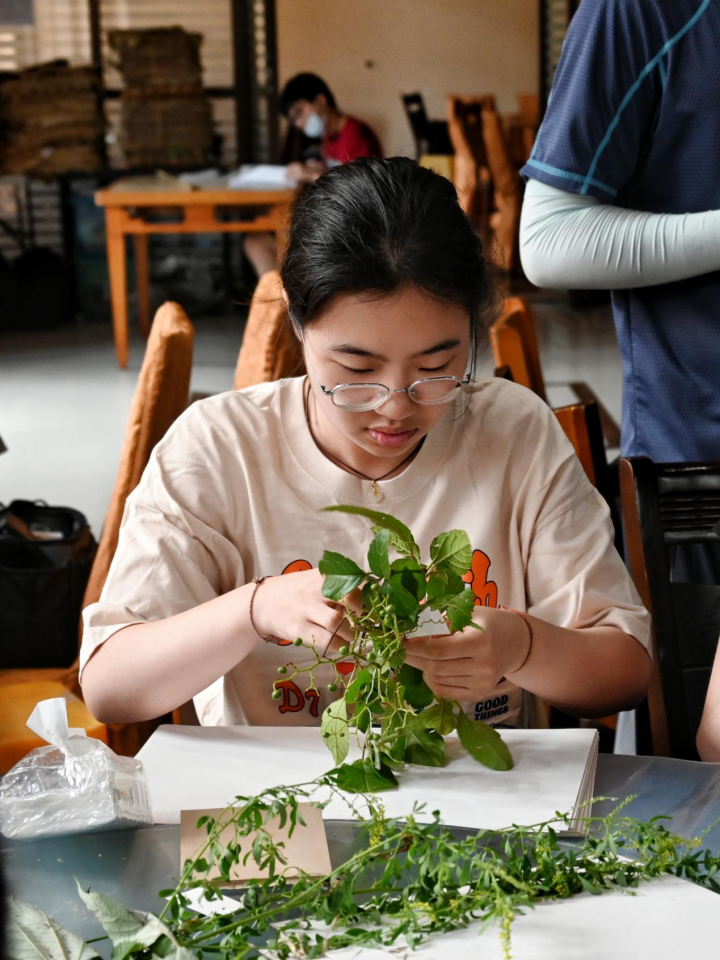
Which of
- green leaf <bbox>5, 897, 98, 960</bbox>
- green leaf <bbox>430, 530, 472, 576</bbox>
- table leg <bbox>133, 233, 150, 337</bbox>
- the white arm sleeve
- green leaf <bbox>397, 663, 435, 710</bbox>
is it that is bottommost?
table leg <bbox>133, 233, 150, 337</bbox>

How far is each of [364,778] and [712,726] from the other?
364mm

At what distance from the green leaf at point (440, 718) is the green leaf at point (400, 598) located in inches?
4.8

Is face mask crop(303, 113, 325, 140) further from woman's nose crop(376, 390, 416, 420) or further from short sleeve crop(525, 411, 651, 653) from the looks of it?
woman's nose crop(376, 390, 416, 420)

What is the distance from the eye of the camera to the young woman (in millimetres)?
1091

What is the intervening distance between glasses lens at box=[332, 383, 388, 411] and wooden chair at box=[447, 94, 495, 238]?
5947mm

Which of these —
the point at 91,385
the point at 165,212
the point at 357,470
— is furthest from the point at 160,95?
the point at 357,470

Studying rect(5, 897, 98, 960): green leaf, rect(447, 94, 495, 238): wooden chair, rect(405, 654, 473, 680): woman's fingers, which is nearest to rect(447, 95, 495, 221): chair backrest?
rect(447, 94, 495, 238): wooden chair

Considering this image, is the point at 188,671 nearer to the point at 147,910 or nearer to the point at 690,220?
the point at 147,910

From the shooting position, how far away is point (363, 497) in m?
1.25

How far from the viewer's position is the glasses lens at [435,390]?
44.3 inches

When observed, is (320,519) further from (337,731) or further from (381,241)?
→ (337,731)

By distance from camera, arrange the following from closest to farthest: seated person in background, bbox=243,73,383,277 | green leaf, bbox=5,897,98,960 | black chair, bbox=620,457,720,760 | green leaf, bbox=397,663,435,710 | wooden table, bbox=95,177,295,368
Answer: green leaf, bbox=5,897,98,960, green leaf, bbox=397,663,435,710, black chair, bbox=620,457,720,760, wooden table, bbox=95,177,295,368, seated person in background, bbox=243,73,383,277

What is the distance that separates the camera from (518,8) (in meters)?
7.50

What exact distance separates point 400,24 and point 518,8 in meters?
0.78
